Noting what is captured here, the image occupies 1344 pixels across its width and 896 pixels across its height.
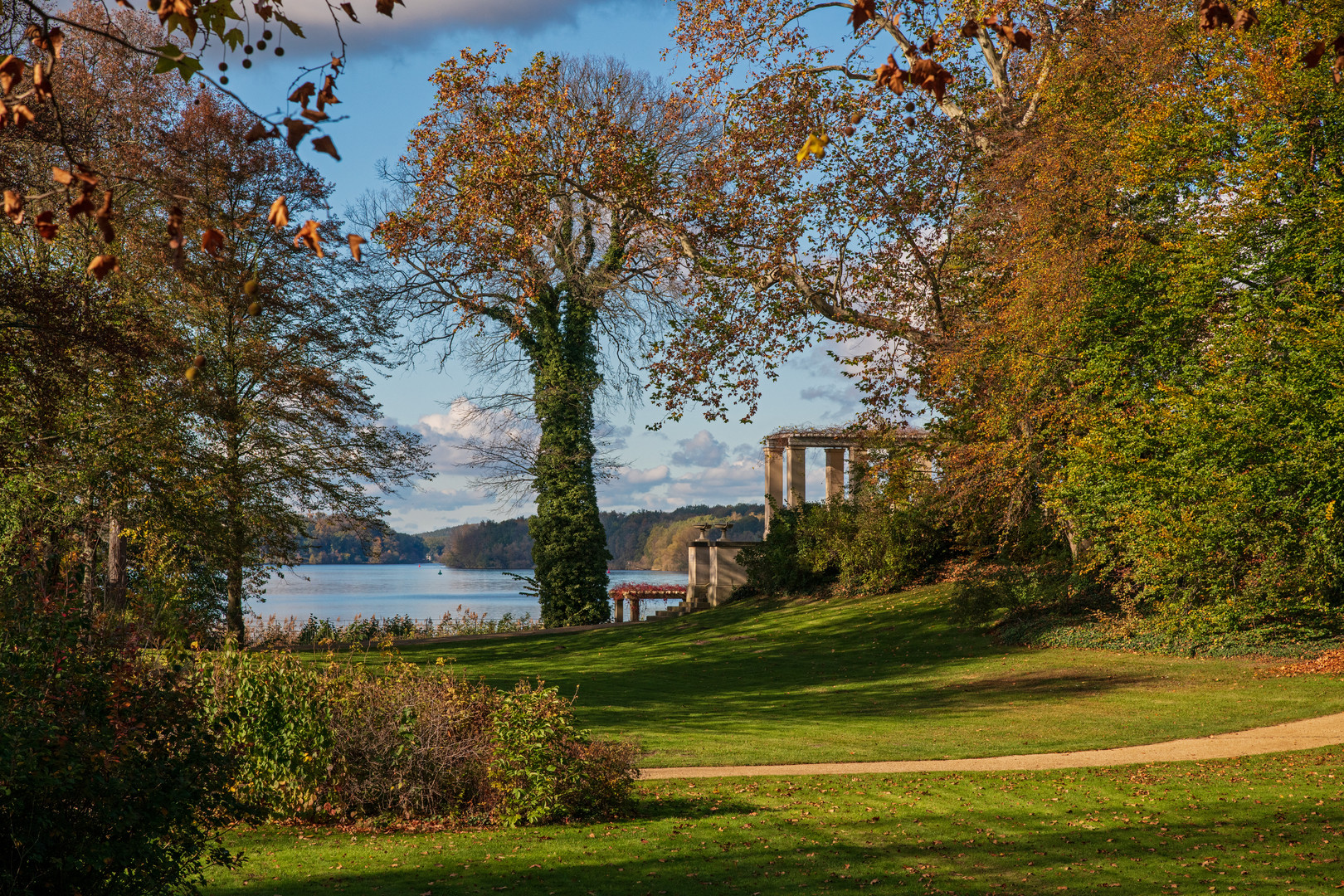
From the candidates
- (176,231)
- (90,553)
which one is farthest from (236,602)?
(176,231)

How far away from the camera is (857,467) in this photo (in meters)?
22.8

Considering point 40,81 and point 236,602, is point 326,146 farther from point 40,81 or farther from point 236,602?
point 236,602

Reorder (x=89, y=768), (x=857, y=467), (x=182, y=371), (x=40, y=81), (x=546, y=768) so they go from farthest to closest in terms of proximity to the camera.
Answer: (x=857, y=467) → (x=182, y=371) → (x=546, y=768) → (x=89, y=768) → (x=40, y=81)

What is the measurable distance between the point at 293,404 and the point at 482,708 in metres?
15.3

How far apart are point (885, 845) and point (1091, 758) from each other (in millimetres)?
4355

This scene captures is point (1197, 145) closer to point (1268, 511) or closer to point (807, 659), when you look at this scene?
point (1268, 511)

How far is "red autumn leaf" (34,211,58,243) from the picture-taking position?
9.97 ft

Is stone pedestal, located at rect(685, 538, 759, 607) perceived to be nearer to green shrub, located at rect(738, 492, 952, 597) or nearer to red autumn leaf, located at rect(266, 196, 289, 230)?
green shrub, located at rect(738, 492, 952, 597)

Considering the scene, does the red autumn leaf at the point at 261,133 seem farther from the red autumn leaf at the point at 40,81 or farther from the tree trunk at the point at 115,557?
the tree trunk at the point at 115,557

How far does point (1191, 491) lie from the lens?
49.9ft

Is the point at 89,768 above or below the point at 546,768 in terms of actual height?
above

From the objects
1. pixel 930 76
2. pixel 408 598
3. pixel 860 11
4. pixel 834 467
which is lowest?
pixel 408 598

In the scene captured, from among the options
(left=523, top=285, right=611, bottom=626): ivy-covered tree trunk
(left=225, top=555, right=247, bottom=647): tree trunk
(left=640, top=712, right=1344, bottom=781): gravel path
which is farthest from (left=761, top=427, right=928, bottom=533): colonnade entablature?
(left=640, top=712, right=1344, bottom=781): gravel path

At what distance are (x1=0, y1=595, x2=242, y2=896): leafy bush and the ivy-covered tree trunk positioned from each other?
22080 mm
